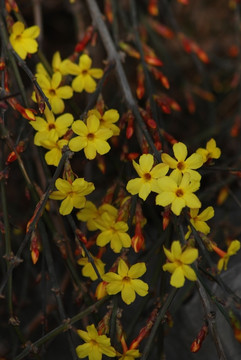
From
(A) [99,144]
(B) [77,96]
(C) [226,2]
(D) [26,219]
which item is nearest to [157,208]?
(D) [26,219]

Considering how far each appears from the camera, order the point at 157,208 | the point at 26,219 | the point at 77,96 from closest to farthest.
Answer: the point at 26,219 → the point at 157,208 → the point at 77,96

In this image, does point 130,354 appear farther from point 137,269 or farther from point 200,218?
point 200,218

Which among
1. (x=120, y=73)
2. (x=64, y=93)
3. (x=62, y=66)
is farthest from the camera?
(x=120, y=73)

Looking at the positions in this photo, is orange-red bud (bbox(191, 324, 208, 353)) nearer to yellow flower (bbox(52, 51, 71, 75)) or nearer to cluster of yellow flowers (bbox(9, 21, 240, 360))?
cluster of yellow flowers (bbox(9, 21, 240, 360))

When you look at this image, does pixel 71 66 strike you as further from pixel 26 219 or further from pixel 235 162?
pixel 235 162

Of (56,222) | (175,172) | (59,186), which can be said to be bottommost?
(56,222)

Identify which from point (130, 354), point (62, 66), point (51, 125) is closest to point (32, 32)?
point (62, 66)

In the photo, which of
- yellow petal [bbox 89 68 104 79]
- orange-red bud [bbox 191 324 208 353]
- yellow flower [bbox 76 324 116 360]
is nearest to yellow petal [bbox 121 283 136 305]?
yellow flower [bbox 76 324 116 360]
